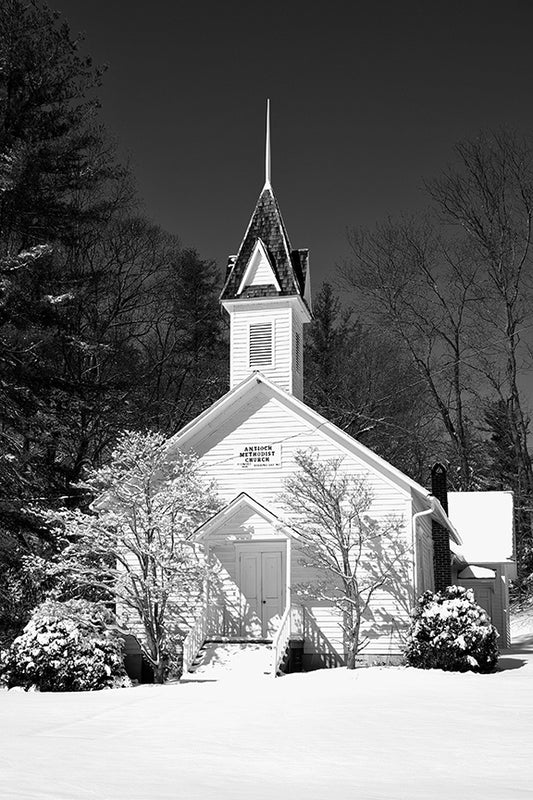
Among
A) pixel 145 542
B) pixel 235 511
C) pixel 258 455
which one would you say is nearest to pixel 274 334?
pixel 258 455

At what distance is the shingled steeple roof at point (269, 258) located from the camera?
24.4m

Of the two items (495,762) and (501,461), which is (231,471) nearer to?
(495,762)

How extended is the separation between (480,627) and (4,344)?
12416 millimetres

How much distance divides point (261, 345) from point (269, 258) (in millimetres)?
2549

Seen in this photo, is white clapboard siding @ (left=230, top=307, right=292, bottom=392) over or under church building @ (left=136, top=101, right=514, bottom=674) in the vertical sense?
over

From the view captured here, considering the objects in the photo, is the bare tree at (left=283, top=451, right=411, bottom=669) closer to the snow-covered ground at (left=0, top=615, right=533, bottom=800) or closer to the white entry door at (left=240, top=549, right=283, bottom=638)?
the white entry door at (left=240, top=549, right=283, bottom=638)

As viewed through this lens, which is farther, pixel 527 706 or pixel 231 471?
pixel 231 471

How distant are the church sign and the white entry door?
6.70 feet

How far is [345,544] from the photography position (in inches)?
781

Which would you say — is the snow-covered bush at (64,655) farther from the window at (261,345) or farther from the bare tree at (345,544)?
the window at (261,345)

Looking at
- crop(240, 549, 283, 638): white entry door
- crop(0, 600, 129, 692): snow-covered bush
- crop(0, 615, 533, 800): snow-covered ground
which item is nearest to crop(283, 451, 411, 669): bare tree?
crop(240, 549, 283, 638): white entry door

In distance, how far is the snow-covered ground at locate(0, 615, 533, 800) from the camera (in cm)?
730

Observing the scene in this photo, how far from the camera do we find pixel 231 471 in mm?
21609

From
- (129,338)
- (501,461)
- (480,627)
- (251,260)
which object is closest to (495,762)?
(480,627)
